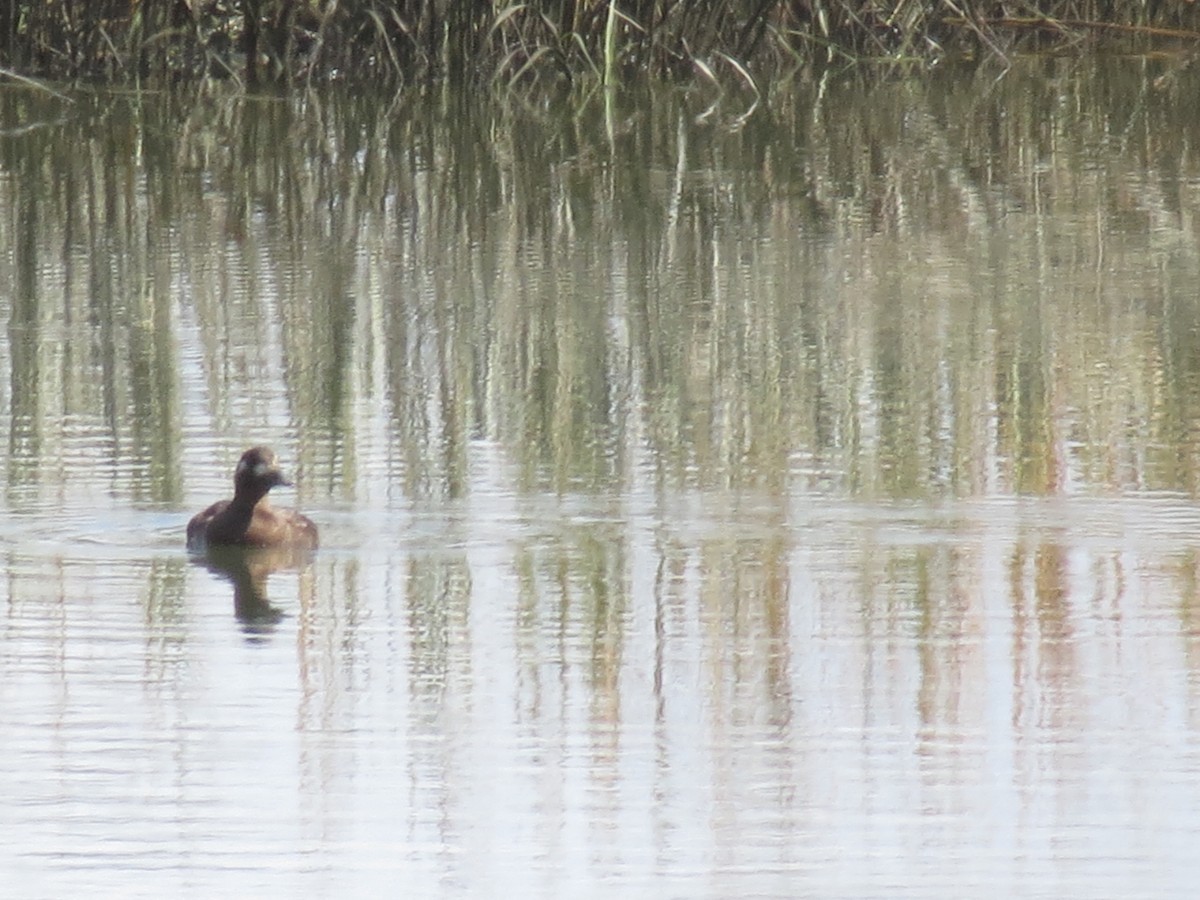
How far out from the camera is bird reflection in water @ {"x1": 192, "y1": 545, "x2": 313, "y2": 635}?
17.7ft

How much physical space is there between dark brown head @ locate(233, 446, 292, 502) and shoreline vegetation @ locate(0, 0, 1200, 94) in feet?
28.8

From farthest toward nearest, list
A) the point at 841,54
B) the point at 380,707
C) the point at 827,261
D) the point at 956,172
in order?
the point at 841,54 < the point at 956,172 < the point at 827,261 < the point at 380,707

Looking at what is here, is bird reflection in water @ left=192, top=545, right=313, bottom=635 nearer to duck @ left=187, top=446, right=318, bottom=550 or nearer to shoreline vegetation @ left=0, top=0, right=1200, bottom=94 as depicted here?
duck @ left=187, top=446, right=318, bottom=550

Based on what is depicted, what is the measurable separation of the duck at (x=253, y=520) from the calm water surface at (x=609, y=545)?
6cm

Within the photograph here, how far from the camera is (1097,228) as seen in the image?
9.69 metres

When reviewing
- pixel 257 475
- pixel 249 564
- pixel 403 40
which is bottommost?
pixel 249 564

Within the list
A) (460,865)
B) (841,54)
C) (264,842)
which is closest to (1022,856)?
(460,865)

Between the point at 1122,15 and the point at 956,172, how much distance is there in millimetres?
6584

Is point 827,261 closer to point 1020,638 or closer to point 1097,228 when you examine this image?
point 1097,228

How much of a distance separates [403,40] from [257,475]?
972 centimetres

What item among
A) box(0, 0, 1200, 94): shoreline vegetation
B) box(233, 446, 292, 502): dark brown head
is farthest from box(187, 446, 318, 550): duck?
box(0, 0, 1200, 94): shoreline vegetation

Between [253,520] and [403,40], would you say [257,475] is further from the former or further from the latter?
[403,40]

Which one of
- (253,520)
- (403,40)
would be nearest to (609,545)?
(253,520)

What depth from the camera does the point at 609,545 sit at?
5.56 meters
